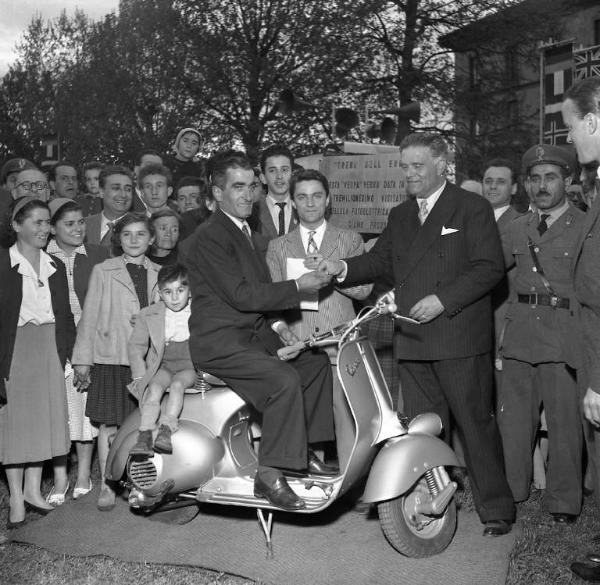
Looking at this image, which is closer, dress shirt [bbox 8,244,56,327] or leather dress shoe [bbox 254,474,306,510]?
leather dress shoe [bbox 254,474,306,510]

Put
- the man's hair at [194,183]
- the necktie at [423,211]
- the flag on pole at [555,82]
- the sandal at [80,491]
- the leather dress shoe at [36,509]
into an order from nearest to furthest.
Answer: the necktie at [423,211] < the leather dress shoe at [36,509] < the sandal at [80,491] < the man's hair at [194,183] < the flag on pole at [555,82]

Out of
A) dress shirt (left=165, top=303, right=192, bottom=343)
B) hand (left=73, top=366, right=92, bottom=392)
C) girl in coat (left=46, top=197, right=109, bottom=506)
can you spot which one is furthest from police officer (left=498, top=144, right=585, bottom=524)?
girl in coat (left=46, top=197, right=109, bottom=506)

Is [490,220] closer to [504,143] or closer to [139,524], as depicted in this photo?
[139,524]

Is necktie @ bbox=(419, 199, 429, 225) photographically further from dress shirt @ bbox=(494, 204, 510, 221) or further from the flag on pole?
the flag on pole

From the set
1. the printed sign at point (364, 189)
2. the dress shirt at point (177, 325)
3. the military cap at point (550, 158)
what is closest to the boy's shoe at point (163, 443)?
the dress shirt at point (177, 325)

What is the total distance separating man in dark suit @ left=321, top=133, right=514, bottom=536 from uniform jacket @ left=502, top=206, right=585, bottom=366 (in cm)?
53

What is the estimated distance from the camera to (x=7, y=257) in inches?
232

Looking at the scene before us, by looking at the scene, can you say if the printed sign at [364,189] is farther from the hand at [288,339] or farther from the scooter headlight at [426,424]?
the scooter headlight at [426,424]

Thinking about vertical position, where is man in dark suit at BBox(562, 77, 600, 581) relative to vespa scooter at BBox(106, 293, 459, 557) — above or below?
above

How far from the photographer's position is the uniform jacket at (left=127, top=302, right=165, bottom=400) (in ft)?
17.9

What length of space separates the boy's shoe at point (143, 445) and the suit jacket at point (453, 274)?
1521mm

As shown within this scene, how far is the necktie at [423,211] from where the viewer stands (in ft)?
17.4

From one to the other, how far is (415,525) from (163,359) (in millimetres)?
1768

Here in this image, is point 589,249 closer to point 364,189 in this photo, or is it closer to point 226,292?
point 226,292
